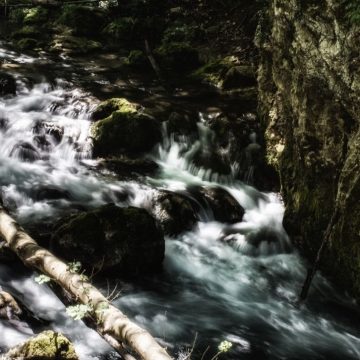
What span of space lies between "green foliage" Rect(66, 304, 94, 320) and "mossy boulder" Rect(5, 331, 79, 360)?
321 mm

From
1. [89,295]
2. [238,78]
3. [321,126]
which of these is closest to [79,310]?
[89,295]

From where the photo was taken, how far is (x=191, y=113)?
11.7 meters

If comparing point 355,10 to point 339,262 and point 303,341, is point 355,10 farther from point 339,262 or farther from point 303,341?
point 303,341

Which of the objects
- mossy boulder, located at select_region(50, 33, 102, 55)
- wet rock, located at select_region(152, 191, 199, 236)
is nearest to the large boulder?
wet rock, located at select_region(152, 191, 199, 236)

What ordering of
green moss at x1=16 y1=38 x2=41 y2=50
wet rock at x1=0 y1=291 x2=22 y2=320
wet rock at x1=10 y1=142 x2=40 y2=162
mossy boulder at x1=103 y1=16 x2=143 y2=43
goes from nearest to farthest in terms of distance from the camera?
wet rock at x1=0 y1=291 x2=22 y2=320, wet rock at x1=10 y1=142 x2=40 y2=162, green moss at x1=16 y1=38 x2=41 y2=50, mossy boulder at x1=103 y1=16 x2=143 y2=43

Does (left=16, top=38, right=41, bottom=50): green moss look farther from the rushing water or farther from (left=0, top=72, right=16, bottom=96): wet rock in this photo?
the rushing water

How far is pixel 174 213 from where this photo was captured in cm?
830

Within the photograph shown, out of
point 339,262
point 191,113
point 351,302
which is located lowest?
point 351,302

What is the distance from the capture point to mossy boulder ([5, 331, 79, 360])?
386 cm

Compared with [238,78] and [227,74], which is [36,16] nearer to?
[227,74]

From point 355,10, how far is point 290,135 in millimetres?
3267

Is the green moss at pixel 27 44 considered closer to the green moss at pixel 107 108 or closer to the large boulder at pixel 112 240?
the green moss at pixel 107 108

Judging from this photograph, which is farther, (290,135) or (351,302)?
(290,135)

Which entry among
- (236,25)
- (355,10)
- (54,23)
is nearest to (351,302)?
(355,10)
